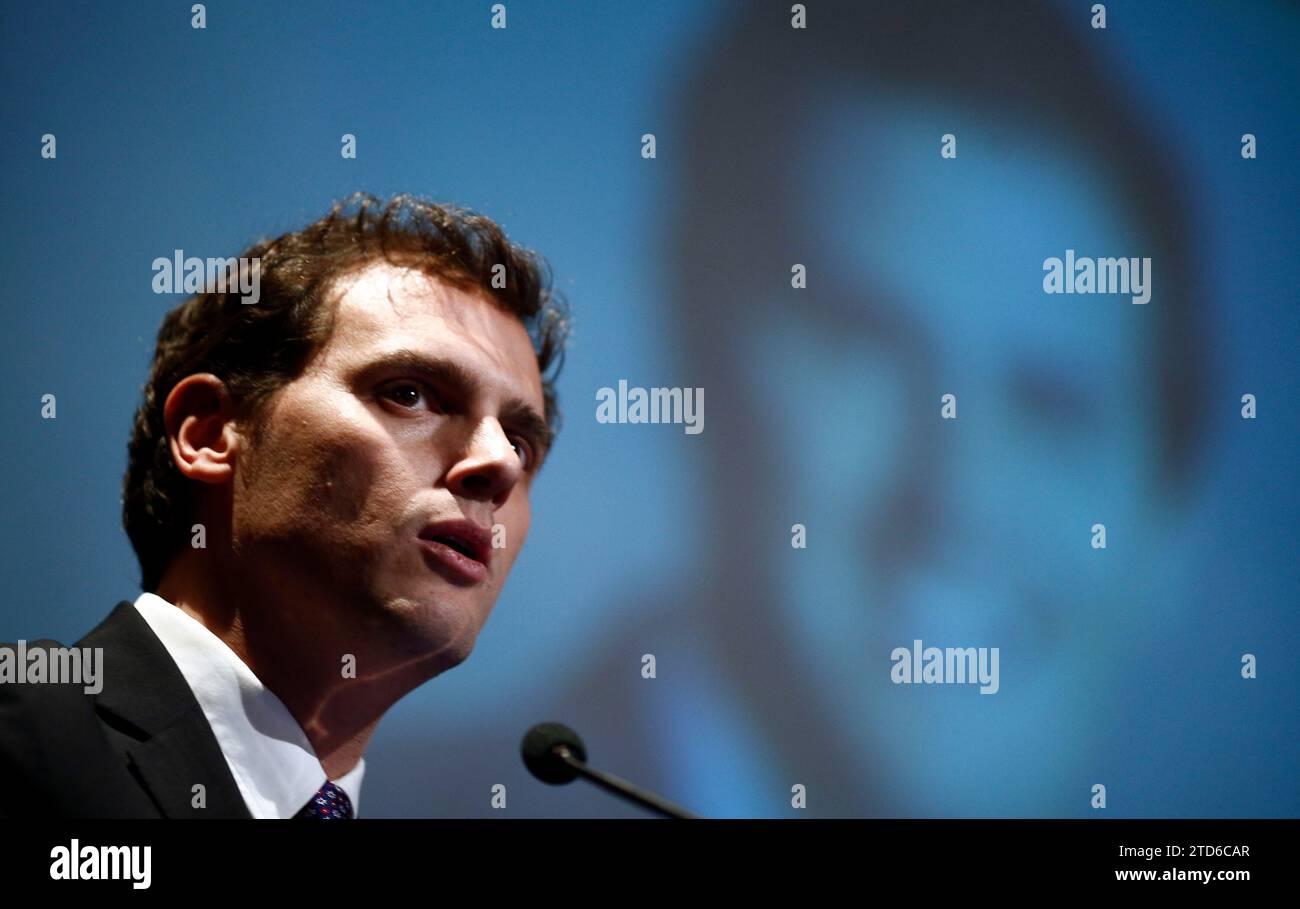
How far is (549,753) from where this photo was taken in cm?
235

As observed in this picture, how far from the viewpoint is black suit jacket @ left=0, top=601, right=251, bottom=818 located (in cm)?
215

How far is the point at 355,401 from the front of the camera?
244cm

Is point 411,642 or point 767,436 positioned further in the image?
point 767,436

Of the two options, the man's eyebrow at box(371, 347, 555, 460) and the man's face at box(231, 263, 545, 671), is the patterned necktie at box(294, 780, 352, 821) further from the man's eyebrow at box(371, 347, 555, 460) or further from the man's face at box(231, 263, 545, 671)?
the man's eyebrow at box(371, 347, 555, 460)

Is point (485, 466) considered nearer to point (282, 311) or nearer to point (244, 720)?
point (282, 311)

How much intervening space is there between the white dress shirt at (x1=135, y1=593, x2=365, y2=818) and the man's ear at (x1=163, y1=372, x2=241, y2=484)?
11.3 inches

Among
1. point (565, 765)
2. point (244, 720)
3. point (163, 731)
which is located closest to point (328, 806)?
point (244, 720)

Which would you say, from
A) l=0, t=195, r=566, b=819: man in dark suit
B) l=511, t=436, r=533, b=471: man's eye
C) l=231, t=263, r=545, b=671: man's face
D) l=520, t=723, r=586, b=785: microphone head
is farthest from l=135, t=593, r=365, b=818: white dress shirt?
l=511, t=436, r=533, b=471: man's eye

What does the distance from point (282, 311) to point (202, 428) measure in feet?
0.98

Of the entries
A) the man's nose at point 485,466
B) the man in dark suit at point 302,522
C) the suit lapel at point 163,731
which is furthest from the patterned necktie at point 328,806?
the man's nose at point 485,466

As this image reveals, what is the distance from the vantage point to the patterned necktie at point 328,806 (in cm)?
237
